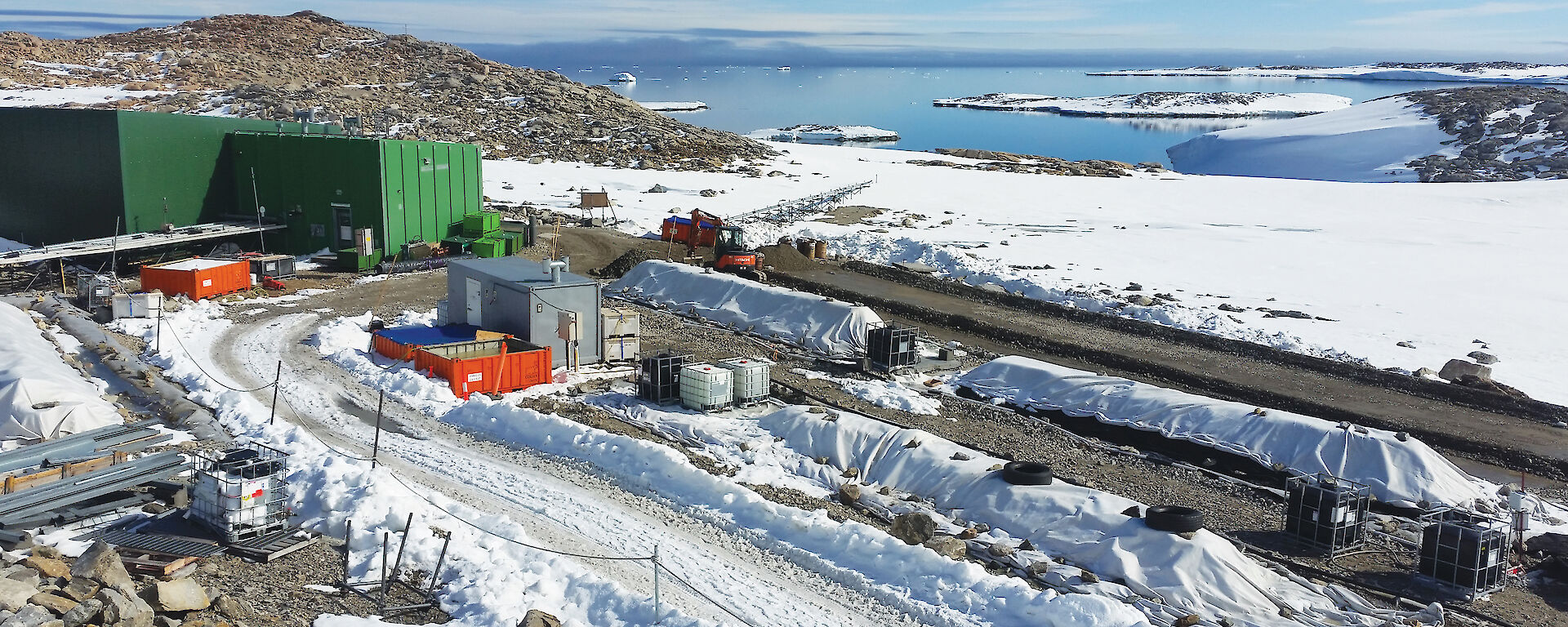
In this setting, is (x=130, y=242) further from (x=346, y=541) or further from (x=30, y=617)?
(x=30, y=617)

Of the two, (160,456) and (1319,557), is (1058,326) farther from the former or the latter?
(160,456)

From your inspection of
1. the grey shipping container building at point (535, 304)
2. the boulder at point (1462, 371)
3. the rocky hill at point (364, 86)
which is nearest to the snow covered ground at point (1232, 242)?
the boulder at point (1462, 371)

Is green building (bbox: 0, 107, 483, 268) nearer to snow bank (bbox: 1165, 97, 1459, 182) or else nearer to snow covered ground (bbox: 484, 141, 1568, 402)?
snow covered ground (bbox: 484, 141, 1568, 402)

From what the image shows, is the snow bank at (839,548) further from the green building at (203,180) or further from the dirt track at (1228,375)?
the green building at (203,180)

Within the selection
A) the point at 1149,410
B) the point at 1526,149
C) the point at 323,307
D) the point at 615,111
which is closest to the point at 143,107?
the point at 615,111

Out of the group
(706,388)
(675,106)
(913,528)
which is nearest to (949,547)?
(913,528)

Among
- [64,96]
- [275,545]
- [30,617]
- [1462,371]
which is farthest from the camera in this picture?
[64,96]
